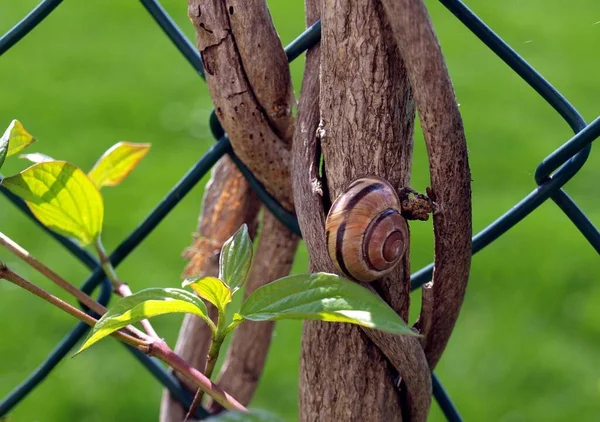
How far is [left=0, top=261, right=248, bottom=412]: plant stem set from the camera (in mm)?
496

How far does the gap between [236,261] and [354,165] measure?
9 centimetres

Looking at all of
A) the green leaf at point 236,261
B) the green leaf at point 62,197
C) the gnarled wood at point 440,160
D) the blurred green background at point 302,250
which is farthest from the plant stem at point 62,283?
the blurred green background at point 302,250

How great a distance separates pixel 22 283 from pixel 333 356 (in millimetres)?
206

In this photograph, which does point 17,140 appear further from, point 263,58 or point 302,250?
point 302,250

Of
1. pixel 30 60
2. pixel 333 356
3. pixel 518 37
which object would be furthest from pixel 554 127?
pixel 333 356

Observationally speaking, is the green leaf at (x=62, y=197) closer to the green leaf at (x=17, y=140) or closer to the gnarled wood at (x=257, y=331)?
the green leaf at (x=17, y=140)

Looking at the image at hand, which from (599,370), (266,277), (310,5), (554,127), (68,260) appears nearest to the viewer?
(310,5)

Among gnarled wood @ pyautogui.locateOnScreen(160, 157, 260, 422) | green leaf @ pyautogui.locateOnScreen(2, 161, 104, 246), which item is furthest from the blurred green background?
green leaf @ pyautogui.locateOnScreen(2, 161, 104, 246)

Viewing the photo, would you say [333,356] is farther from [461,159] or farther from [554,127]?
[554,127]

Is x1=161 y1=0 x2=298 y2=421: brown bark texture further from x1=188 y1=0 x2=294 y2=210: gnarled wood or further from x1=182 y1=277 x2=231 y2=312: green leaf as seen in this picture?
x1=182 y1=277 x2=231 y2=312: green leaf

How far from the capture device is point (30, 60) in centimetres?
284

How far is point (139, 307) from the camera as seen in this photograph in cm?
44

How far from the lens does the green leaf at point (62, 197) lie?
0.57 metres

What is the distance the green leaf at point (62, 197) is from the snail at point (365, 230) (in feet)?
0.69
